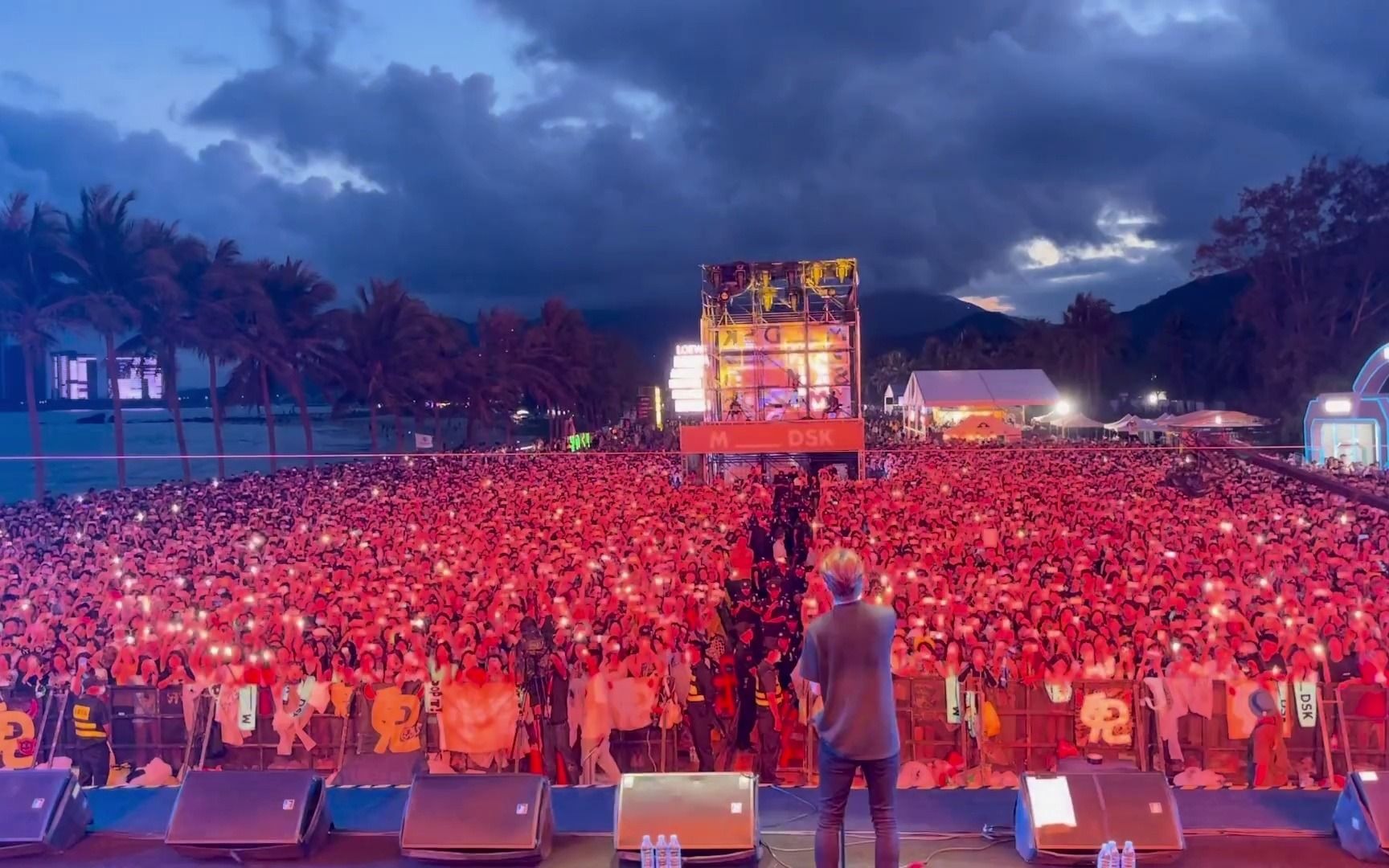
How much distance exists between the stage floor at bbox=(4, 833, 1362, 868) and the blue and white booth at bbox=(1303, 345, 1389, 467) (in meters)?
23.4

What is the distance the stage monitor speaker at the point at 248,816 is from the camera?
4965mm

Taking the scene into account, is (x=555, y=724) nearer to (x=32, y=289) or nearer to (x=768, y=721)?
(x=768, y=721)

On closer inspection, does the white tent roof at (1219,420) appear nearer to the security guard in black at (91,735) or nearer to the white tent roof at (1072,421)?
the white tent roof at (1072,421)

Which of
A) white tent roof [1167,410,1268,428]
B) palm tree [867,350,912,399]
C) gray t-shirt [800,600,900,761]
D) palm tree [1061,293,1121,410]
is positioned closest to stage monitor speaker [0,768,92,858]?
gray t-shirt [800,600,900,761]

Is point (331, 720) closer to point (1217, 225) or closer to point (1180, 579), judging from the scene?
point (1180, 579)

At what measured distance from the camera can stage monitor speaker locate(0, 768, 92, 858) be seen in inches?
195

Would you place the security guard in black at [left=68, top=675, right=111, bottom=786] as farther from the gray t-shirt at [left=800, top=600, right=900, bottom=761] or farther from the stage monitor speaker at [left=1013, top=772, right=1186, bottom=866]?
the stage monitor speaker at [left=1013, top=772, right=1186, bottom=866]

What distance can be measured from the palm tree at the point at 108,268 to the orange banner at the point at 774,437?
53.2ft

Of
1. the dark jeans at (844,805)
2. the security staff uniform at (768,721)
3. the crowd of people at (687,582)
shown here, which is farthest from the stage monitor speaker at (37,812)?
the security staff uniform at (768,721)

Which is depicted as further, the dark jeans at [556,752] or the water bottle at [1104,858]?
the dark jeans at [556,752]

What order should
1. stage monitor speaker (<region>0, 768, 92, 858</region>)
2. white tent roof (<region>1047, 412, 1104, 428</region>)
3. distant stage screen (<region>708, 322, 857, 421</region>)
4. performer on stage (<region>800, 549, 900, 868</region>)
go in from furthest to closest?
white tent roof (<region>1047, 412, 1104, 428</region>) < distant stage screen (<region>708, 322, 857, 421</region>) < stage monitor speaker (<region>0, 768, 92, 858</region>) < performer on stage (<region>800, 549, 900, 868</region>)

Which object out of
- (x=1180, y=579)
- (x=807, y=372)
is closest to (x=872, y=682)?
(x=1180, y=579)

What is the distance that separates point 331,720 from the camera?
24.2ft

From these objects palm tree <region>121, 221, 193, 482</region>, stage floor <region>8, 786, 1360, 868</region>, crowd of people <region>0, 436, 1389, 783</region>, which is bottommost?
stage floor <region>8, 786, 1360, 868</region>
